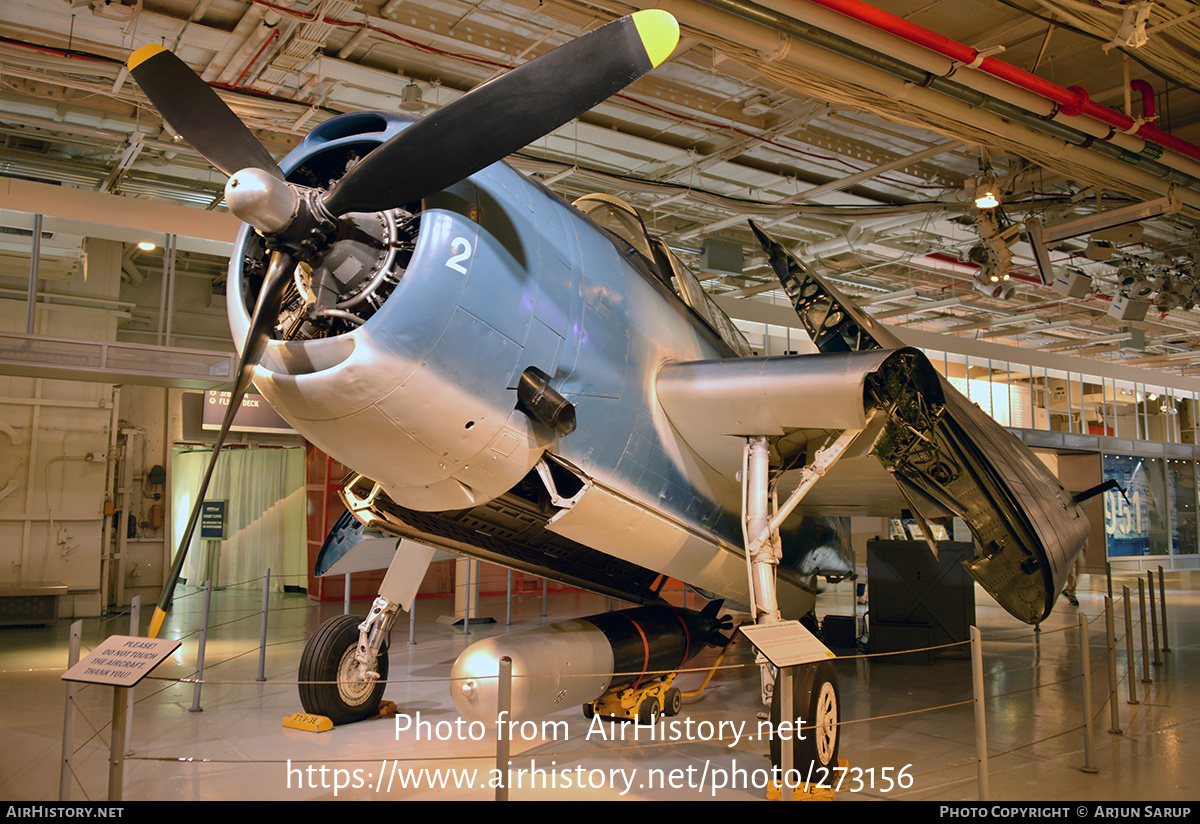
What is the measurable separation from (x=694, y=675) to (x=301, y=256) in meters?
6.73

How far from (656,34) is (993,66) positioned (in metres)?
4.54

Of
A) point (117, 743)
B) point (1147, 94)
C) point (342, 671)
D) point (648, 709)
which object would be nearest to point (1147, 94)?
point (1147, 94)

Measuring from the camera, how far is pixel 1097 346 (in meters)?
24.3

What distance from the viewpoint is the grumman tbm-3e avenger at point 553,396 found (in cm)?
386

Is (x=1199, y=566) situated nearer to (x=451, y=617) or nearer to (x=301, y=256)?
(x=451, y=617)

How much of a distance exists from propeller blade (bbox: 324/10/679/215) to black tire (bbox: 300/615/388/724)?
425 cm

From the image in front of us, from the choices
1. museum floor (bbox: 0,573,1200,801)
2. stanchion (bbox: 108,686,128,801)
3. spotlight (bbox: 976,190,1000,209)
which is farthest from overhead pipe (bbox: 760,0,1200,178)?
stanchion (bbox: 108,686,128,801)

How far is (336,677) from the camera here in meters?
6.73

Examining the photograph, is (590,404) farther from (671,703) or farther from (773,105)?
(773,105)

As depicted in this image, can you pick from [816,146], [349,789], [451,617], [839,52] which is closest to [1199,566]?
[816,146]

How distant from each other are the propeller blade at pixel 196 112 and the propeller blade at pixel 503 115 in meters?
0.75

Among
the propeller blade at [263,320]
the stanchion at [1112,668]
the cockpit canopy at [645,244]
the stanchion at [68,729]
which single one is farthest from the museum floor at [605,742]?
the cockpit canopy at [645,244]

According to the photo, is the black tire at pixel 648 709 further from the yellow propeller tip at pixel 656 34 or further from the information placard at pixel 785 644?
the yellow propeller tip at pixel 656 34

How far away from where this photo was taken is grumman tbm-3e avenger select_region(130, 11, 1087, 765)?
3855 mm
